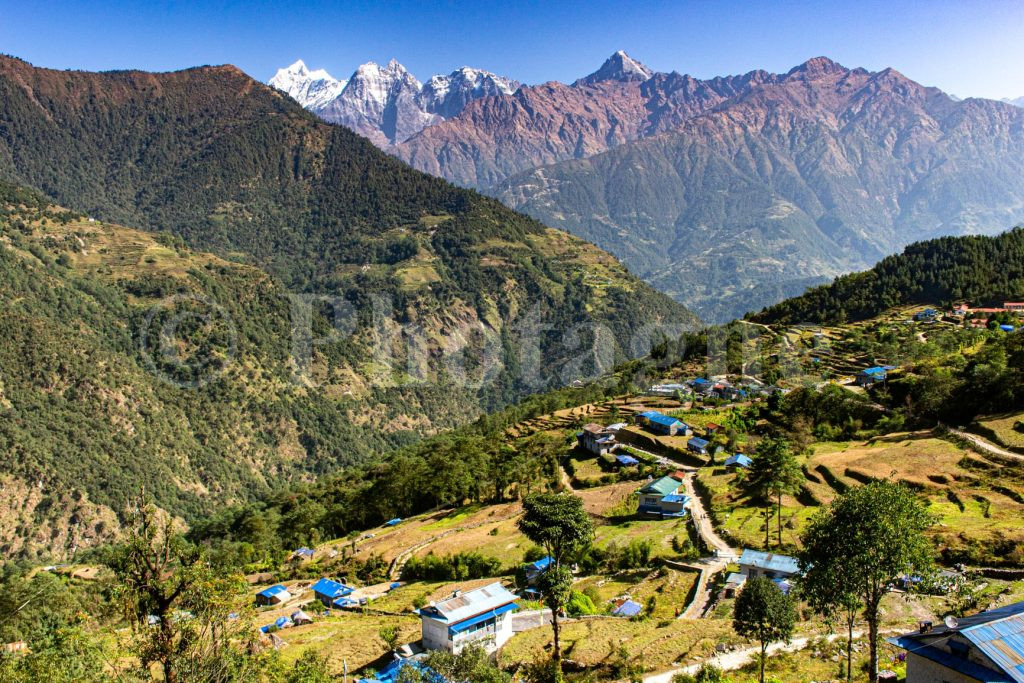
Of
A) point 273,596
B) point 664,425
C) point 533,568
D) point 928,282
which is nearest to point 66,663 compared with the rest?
point 533,568

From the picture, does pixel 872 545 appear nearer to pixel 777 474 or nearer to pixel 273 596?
pixel 777 474

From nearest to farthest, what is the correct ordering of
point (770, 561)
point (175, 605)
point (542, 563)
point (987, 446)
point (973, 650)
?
point (175, 605), point (973, 650), point (770, 561), point (542, 563), point (987, 446)

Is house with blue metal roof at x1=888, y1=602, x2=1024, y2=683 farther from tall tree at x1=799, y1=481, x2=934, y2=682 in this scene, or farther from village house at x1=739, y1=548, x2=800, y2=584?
village house at x1=739, y1=548, x2=800, y2=584

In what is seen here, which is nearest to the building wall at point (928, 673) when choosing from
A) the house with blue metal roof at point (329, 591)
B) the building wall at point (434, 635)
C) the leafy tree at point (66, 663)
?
the building wall at point (434, 635)

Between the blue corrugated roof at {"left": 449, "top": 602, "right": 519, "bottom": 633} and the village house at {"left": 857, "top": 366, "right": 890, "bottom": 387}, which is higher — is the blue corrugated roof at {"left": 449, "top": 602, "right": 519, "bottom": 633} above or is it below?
below

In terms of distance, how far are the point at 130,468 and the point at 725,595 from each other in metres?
108

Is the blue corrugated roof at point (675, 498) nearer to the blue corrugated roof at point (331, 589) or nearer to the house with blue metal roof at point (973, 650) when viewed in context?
the blue corrugated roof at point (331, 589)

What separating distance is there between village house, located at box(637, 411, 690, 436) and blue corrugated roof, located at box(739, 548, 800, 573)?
32806mm

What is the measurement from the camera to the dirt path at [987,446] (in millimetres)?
46678

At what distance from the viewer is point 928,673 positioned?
21406mm

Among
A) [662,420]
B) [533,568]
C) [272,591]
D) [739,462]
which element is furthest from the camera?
[662,420]

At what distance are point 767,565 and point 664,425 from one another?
117ft

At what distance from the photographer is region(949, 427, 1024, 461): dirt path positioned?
153 feet

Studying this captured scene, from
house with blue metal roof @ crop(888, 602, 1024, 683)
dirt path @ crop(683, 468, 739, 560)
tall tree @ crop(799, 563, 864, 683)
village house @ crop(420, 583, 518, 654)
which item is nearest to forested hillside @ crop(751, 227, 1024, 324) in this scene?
dirt path @ crop(683, 468, 739, 560)
